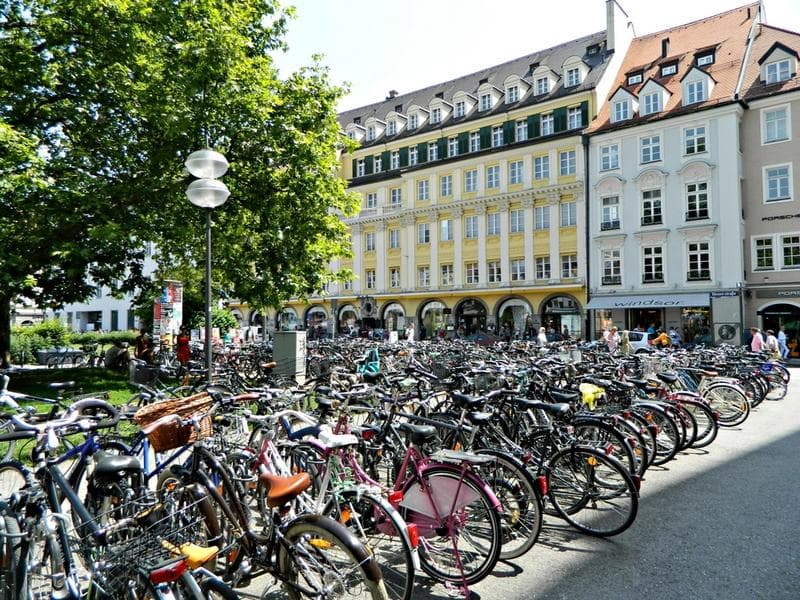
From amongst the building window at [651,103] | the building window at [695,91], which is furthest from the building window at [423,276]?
the building window at [695,91]

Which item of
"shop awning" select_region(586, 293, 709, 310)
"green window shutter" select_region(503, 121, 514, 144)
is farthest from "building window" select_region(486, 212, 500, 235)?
"shop awning" select_region(586, 293, 709, 310)

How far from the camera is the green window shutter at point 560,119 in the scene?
32.8 m

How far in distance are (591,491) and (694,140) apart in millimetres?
28515

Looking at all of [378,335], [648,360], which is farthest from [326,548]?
[378,335]

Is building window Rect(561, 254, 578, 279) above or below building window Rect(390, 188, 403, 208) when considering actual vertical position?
below

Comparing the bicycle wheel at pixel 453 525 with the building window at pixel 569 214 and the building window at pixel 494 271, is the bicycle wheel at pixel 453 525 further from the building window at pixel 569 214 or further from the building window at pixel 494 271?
the building window at pixel 494 271

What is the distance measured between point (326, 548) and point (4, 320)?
14.9 meters

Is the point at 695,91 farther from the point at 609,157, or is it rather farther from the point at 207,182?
the point at 207,182

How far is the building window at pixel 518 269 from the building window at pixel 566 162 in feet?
17.6

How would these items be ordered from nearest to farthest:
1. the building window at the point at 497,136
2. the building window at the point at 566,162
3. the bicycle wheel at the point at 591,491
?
the bicycle wheel at the point at 591,491 < the building window at the point at 566,162 < the building window at the point at 497,136

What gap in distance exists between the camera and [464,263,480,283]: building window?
116 feet

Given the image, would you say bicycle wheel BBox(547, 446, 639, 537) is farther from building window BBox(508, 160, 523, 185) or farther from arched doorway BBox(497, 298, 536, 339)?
building window BBox(508, 160, 523, 185)

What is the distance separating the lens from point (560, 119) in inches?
1297

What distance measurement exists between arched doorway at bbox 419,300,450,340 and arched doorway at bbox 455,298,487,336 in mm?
920
